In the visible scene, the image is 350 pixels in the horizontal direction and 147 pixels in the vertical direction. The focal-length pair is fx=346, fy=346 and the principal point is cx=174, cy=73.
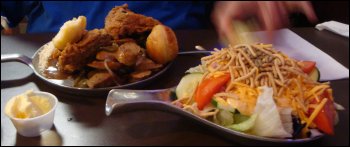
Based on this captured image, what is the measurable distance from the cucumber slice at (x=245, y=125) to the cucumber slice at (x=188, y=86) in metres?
0.15

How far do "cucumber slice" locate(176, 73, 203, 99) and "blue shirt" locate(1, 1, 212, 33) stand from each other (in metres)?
0.58

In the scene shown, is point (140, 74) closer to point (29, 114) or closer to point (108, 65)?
point (108, 65)

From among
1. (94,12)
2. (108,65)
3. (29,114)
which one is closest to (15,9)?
(94,12)

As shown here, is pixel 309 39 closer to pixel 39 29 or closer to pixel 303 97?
pixel 303 97

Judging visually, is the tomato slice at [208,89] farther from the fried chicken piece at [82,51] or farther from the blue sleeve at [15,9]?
the blue sleeve at [15,9]

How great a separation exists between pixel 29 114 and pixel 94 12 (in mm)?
745

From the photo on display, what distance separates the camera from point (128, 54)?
2.87 ft

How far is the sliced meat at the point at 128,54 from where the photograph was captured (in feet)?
2.86

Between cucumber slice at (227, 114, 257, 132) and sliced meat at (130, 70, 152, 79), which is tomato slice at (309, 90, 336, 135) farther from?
sliced meat at (130, 70, 152, 79)

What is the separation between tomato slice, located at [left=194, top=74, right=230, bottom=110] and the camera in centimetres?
75

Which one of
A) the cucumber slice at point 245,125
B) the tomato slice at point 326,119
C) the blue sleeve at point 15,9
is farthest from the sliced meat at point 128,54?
the blue sleeve at point 15,9

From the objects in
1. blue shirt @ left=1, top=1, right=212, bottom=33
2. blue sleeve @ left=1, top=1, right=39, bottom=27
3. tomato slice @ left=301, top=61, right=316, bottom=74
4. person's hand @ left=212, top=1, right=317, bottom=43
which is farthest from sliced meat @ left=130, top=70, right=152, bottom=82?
blue sleeve @ left=1, top=1, right=39, bottom=27

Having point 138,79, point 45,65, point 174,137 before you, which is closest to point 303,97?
point 174,137

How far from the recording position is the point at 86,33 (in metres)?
0.91
